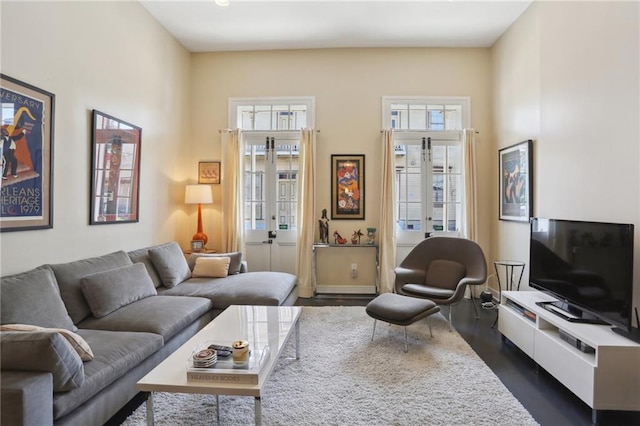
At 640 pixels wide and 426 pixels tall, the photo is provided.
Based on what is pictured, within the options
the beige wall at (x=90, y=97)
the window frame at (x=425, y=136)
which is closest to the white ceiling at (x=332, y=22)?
the beige wall at (x=90, y=97)

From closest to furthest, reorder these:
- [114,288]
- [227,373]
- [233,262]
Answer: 1. [227,373]
2. [114,288]
3. [233,262]

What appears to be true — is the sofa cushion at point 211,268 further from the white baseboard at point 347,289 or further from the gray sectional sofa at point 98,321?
the white baseboard at point 347,289

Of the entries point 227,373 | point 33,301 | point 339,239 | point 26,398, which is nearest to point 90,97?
point 33,301

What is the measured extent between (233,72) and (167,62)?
37.2 inches

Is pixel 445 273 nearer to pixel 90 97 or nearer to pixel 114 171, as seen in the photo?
pixel 114 171

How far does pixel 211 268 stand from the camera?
394cm

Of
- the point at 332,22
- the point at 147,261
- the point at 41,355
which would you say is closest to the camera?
the point at 41,355

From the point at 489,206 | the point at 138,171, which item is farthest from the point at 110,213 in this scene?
the point at 489,206

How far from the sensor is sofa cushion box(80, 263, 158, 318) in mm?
2547

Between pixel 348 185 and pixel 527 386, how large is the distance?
10.5 ft

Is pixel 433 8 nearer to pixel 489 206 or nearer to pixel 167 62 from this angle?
pixel 489 206

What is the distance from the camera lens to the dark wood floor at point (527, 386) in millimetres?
2037

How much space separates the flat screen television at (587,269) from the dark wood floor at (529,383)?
51 centimetres

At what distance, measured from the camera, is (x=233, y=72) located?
16.5 ft
